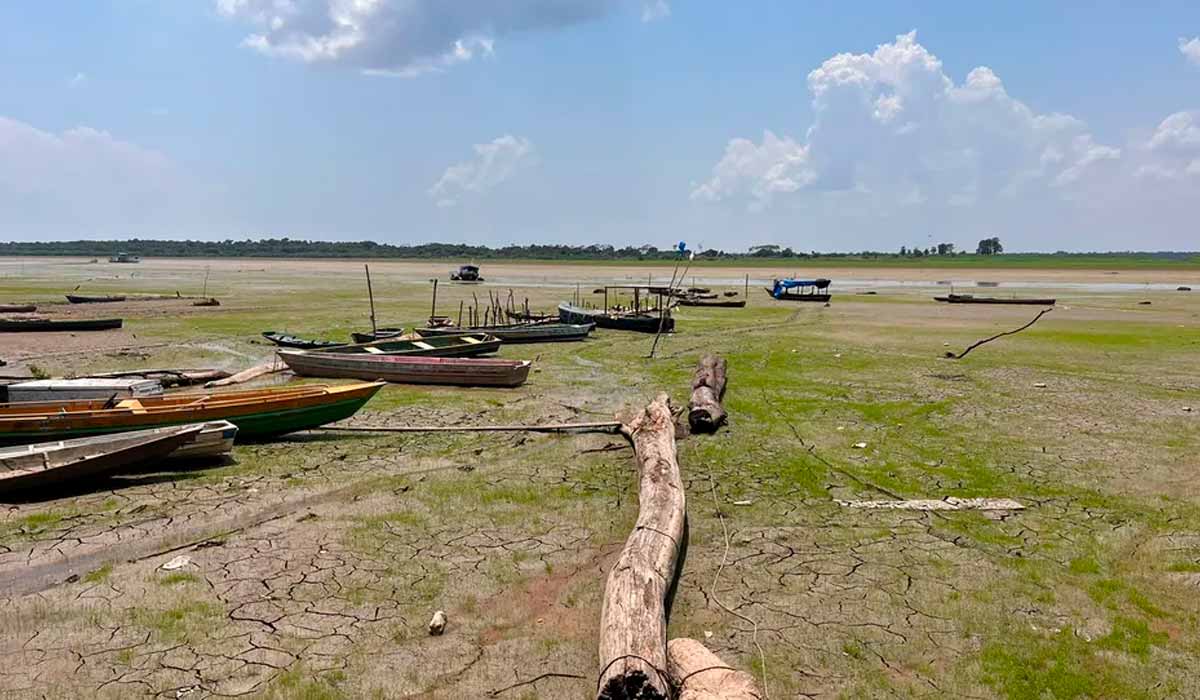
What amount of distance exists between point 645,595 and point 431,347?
1516 centimetres

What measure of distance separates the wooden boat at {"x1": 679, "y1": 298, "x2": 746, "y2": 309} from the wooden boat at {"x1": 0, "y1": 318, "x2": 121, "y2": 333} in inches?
1092

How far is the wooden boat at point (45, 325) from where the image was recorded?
2511 centimetres

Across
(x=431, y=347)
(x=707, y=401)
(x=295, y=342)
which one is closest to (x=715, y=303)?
(x=431, y=347)

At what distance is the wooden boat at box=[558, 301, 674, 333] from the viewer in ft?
97.3

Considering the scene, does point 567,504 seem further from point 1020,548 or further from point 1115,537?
point 1115,537

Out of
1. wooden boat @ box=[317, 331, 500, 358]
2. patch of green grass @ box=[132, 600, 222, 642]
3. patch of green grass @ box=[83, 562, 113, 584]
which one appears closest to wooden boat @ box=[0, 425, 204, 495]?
patch of green grass @ box=[83, 562, 113, 584]

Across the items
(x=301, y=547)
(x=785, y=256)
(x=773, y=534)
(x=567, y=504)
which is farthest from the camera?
(x=785, y=256)

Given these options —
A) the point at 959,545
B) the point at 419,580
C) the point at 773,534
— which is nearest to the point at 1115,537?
the point at 959,545

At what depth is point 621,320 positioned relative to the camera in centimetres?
3027

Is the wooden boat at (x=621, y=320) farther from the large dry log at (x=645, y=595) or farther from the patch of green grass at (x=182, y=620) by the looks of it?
the patch of green grass at (x=182, y=620)

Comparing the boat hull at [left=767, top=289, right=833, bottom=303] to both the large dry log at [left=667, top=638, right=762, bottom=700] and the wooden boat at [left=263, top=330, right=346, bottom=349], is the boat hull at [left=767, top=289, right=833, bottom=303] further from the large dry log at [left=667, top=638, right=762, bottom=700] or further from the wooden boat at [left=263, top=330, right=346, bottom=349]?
the large dry log at [left=667, top=638, right=762, bottom=700]

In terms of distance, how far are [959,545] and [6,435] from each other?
12.3 metres

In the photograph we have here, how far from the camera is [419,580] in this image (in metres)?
7.24

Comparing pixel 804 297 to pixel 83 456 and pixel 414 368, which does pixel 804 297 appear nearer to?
pixel 414 368
